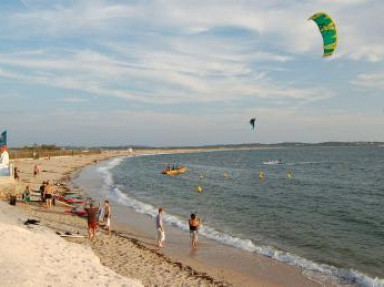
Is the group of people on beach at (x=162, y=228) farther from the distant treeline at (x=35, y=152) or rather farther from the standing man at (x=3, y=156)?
the distant treeline at (x=35, y=152)

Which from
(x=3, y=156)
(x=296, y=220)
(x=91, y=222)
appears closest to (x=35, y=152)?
(x=3, y=156)

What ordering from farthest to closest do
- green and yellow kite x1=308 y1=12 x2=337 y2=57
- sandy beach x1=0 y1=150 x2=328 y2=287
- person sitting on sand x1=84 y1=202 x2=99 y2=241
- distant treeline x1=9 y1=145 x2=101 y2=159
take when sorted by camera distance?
distant treeline x1=9 y1=145 x2=101 y2=159
green and yellow kite x1=308 y1=12 x2=337 y2=57
person sitting on sand x1=84 y1=202 x2=99 y2=241
sandy beach x1=0 y1=150 x2=328 y2=287

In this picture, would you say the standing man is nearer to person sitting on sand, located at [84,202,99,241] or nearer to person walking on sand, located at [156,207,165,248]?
person sitting on sand, located at [84,202,99,241]

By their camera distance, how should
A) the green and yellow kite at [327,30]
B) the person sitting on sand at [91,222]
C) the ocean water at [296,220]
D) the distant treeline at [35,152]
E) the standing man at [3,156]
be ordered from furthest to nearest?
the distant treeline at [35,152] < the standing man at [3,156] < the green and yellow kite at [327,30] < the person sitting on sand at [91,222] < the ocean water at [296,220]

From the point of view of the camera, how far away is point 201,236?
1689 centimetres

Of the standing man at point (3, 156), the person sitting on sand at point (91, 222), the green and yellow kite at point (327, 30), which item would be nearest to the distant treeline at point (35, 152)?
the standing man at point (3, 156)

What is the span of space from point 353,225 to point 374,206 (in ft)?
22.4

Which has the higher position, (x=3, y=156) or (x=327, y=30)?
(x=327, y=30)

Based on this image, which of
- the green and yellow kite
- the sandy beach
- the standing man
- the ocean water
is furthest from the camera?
the standing man

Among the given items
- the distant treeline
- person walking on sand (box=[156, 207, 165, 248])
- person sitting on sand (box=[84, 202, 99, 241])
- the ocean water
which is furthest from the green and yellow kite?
the distant treeline

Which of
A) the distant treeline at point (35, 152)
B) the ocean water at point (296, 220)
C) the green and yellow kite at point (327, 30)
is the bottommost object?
the ocean water at point (296, 220)

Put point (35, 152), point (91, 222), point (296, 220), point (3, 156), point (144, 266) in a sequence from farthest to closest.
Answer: point (35, 152) → point (3, 156) → point (296, 220) → point (91, 222) → point (144, 266)

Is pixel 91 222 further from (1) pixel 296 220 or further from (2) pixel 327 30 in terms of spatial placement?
(1) pixel 296 220

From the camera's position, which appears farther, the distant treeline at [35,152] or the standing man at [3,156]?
the distant treeline at [35,152]
